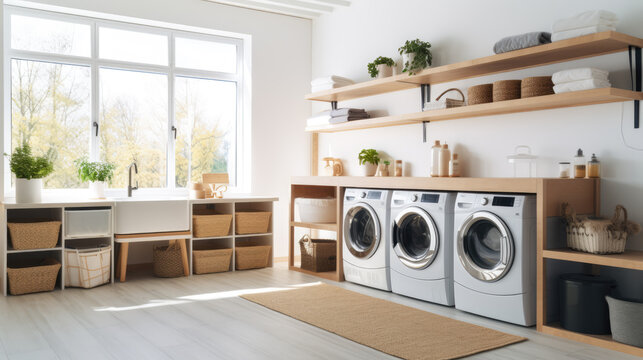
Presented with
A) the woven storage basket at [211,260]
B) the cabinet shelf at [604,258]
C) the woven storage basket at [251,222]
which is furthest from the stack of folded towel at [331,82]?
the cabinet shelf at [604,258]

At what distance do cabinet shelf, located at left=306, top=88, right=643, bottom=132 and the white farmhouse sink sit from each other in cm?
163

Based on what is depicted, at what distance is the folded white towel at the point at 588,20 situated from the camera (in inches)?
120

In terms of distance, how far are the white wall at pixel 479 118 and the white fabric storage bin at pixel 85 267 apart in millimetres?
2387

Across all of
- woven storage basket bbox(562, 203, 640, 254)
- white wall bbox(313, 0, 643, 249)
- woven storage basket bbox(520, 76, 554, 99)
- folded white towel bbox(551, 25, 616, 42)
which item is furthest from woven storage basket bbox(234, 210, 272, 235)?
folded white towel bbox(551, 25, 616, 42)

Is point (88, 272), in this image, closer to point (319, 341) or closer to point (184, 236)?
point (184, 236)

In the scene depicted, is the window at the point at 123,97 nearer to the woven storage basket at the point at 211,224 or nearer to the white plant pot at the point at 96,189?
the white plant pot at the point at 96,189

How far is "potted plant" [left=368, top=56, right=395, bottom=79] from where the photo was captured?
15.3ft

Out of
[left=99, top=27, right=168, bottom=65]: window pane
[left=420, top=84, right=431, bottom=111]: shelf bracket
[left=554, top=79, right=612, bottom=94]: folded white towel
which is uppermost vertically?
[left=99, top=27, right=168, bottom=65]: window pane

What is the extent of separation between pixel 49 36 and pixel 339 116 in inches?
103

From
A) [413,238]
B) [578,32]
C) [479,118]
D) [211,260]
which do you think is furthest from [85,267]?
[578,32]

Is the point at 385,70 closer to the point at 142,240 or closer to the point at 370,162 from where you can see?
the point at 370,162

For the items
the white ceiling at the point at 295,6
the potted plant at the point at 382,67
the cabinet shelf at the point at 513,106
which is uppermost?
the white ceiling at the point at 295,6

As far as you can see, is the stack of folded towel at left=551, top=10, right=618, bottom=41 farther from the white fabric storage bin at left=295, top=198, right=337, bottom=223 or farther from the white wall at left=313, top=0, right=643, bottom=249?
the white fabric storage bin at left=295, top=198, right=337, bottom=223

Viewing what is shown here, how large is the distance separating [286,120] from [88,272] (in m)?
2.49
